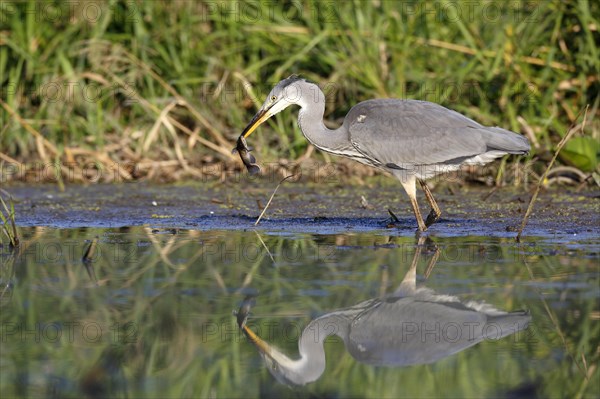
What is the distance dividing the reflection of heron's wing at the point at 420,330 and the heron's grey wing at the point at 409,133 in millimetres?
2336

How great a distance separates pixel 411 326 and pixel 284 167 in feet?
16.0

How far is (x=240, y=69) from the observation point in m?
9.52

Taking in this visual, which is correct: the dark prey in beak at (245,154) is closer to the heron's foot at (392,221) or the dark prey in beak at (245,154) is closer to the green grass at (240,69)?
the heron's foot at (392,221)

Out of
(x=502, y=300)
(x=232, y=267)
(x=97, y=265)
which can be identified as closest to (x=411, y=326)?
(x=502, y=300)

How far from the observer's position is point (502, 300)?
453 cm

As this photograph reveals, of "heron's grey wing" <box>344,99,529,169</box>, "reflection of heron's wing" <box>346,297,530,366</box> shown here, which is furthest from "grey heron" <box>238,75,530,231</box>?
"reflection of heron's wing" <box>346,297,530,366</box>

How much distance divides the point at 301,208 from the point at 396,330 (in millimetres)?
3624

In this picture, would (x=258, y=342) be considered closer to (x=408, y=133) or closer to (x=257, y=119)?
(x=408, y=133)

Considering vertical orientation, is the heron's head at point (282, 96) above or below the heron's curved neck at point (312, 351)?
above

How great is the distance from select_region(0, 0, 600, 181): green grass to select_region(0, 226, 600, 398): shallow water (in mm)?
2521

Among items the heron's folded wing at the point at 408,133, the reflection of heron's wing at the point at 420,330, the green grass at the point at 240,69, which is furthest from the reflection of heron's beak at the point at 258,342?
the green grass at the point at 240,69

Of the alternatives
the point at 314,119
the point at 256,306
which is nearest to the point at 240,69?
the point at 314,119

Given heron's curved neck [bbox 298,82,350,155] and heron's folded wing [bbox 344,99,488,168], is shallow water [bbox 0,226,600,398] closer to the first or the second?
heron's folded wing [bbox 344,99,488,168]

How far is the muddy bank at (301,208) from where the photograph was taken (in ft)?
22.4
